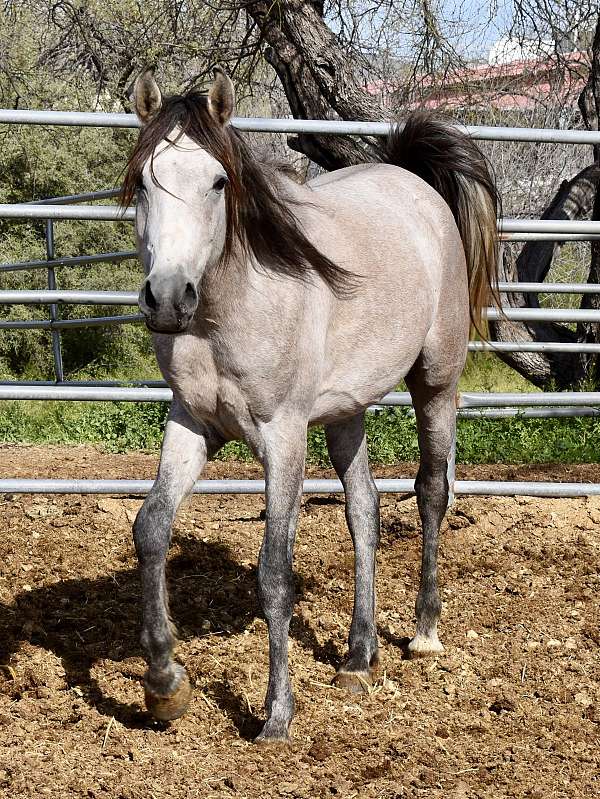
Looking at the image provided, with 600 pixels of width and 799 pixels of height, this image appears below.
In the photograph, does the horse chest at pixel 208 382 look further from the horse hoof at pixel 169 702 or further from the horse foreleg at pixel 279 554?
the horse hoof at pixel 169 702

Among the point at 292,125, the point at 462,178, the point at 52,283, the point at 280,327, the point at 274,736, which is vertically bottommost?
the point at 274,736

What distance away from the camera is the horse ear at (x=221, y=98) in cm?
265

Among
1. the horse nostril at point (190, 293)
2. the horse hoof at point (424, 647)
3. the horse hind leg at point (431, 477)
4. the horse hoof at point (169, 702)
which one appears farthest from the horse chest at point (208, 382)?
the horse hoof at point (424, 647)

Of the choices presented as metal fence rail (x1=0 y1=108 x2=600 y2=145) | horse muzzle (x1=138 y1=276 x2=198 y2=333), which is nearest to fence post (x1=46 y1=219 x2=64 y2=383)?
metal fence rail (x1=0 y1=108 x2=600 y2=145)

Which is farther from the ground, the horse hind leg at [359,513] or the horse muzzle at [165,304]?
the horse muzzle at [165,304]

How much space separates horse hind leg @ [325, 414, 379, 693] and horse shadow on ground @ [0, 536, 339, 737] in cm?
22

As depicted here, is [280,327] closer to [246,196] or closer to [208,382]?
[208,382]

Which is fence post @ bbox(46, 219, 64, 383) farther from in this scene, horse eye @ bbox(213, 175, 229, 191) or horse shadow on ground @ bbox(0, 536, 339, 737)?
horse eye @ bbox(213, 175, 229, 191)

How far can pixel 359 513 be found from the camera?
3.75 metres

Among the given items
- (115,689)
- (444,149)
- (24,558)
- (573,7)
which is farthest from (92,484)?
(573,7)

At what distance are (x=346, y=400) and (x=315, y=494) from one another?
2.21 m

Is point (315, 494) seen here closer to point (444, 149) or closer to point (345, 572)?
point (345, 572)

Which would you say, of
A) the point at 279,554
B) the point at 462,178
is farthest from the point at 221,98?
the point at 462,178

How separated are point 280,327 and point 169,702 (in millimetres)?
1245
